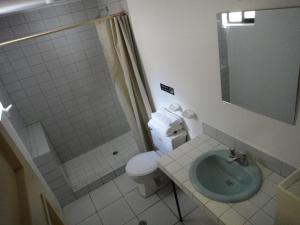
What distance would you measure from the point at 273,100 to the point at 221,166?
0.71m

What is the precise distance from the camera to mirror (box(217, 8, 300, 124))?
1207 millimetres

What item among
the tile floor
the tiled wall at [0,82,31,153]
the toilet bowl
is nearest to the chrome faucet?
the tile floor

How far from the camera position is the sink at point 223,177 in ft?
5.07

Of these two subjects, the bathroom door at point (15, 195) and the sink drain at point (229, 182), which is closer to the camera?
the bathroom door at point (15, 195)

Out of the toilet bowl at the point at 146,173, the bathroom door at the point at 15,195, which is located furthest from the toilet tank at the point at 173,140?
the bathroom door at the point at 15,195

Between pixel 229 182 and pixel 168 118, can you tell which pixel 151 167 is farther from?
pixel 229 182

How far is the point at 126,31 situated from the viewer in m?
2.53

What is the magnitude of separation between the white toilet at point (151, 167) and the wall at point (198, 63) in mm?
209

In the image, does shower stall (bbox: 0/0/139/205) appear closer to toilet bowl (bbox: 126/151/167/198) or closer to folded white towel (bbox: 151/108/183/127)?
toilet bowl (bbox: 126/151/167/198)

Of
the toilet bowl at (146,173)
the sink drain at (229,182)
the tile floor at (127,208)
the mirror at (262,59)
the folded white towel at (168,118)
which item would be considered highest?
the mirror at (262,59)

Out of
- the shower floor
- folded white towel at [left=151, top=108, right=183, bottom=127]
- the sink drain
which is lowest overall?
the shower floor

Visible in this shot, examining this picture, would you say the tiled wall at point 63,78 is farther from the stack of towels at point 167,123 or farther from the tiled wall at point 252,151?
the tiled wall at point 252,151

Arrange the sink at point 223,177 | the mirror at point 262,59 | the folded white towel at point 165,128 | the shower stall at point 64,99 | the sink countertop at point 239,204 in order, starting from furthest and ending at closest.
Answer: the shower stall at point 64,99
the folded white towel at point 165,128
the sink at point 223,177
the sink countertop at point 239,204
the mirror at point 262,59

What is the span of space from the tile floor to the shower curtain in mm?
682
